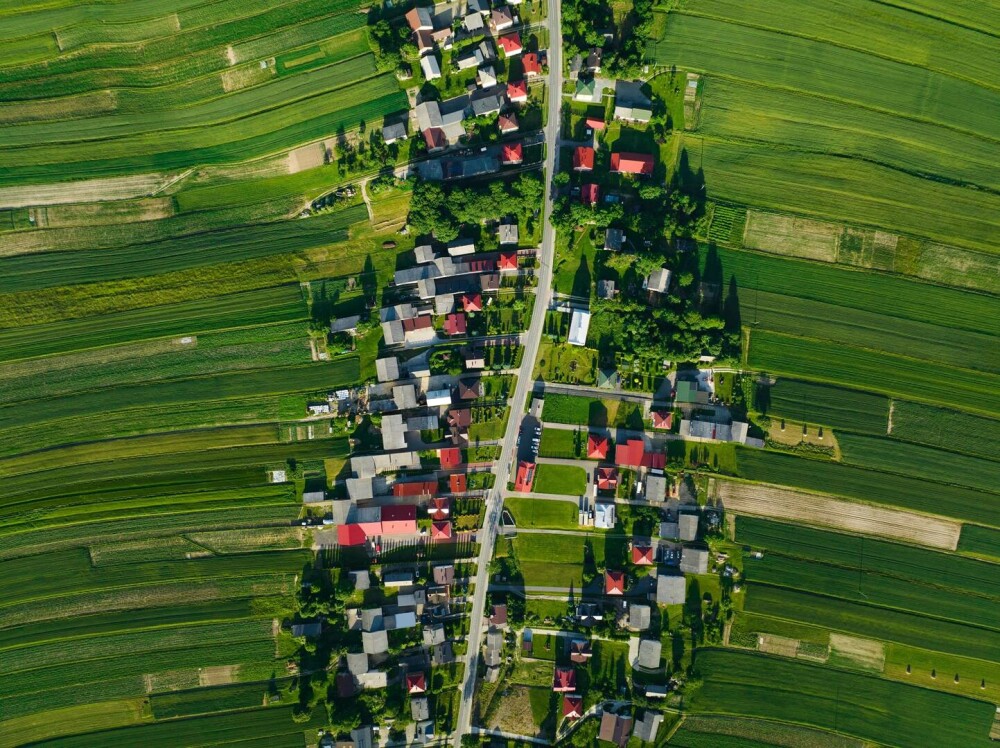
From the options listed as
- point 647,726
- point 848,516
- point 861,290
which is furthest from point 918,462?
point 647,726

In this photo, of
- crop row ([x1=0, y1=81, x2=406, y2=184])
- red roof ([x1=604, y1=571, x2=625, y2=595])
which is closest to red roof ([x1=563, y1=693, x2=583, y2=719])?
red roof ([x1=604, y1=571, x2=625, y2=595])

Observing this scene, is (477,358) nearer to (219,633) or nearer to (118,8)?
(219,633)

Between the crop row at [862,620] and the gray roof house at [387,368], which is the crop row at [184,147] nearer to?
the gray roof house at [387,368]

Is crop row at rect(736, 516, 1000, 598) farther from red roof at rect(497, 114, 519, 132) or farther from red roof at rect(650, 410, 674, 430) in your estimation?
red roof at rect(497, 114, 519, 132)

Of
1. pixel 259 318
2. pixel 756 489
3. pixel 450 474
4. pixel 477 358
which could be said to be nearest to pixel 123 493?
pixel 259 318

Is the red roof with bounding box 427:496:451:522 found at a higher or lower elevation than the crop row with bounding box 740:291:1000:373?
lower
